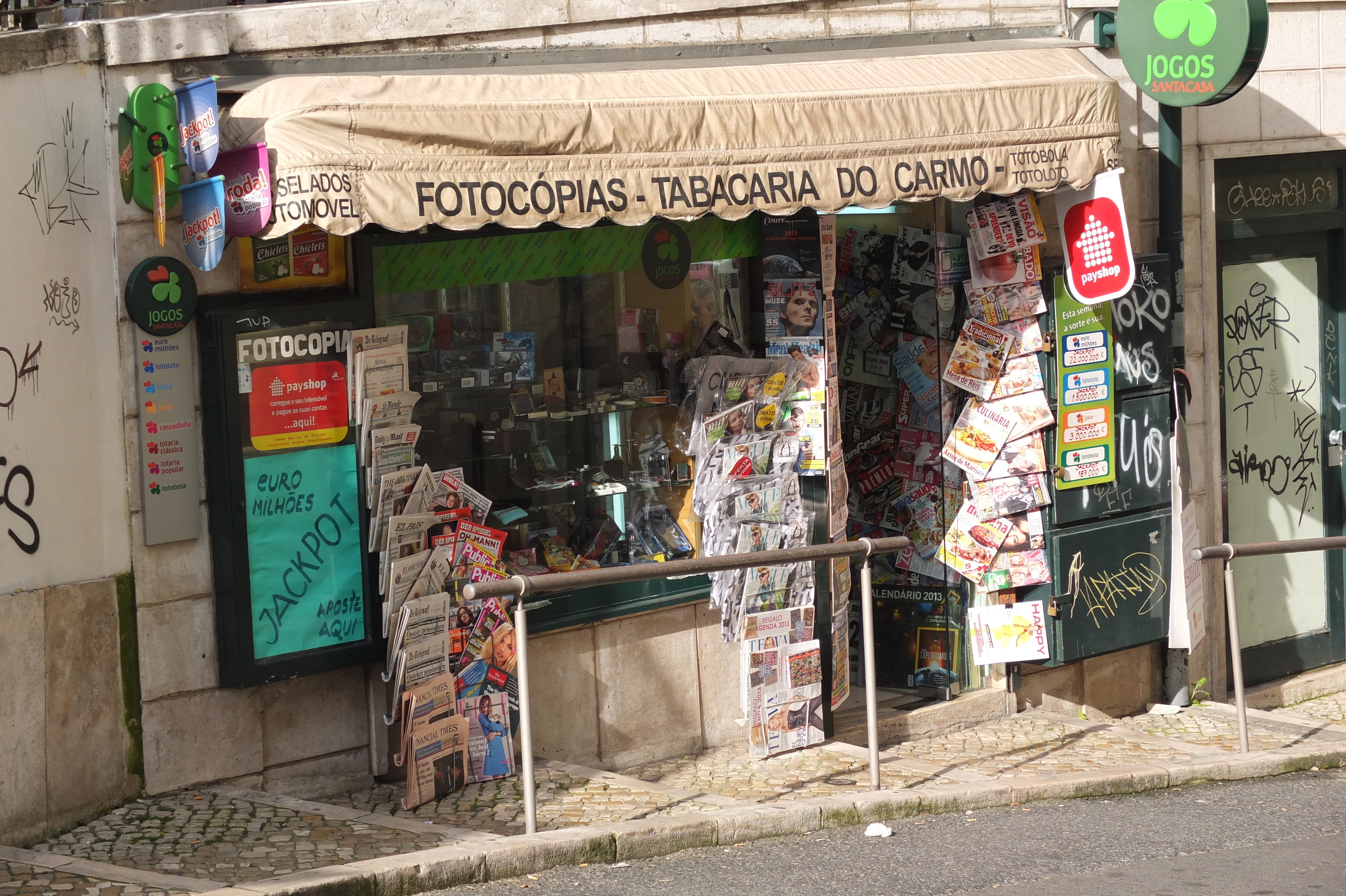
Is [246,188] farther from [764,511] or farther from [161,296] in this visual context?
[764,511]

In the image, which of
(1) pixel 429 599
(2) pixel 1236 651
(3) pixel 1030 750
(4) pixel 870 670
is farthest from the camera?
(3) pixel 1030 750

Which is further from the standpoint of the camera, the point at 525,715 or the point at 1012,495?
the point at 1012,495

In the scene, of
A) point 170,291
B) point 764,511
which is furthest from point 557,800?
point 170,291

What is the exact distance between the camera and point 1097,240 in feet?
25.6

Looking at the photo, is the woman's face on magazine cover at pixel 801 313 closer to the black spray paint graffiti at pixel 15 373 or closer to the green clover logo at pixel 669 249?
the green clover logo at pixel 669 249

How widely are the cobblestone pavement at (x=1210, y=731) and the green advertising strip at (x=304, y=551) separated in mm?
4266

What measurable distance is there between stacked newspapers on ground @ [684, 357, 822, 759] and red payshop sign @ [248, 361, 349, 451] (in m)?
1.89

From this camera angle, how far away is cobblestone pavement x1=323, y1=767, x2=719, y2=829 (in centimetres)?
615

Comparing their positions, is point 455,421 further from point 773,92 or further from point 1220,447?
point 1220,447

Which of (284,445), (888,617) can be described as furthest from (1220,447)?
(284,445)

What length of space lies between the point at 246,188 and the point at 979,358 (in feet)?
12.9

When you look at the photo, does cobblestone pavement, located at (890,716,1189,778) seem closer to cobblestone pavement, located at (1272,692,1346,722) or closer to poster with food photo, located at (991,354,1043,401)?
cobblestone pavement, located at (1272,692,1346,722)

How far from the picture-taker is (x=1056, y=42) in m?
7.98

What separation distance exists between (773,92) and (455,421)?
1981 millimetres
